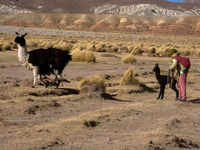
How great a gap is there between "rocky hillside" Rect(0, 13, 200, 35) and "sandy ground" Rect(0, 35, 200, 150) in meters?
100

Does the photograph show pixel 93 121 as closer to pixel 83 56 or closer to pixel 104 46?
pixel 83 56

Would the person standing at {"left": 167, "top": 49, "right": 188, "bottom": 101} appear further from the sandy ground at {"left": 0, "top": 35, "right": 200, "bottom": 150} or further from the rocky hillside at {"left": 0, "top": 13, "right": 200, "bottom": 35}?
the rocky hillside at {"left": 0, "top": 13, "right": 200, "bottom": 35}

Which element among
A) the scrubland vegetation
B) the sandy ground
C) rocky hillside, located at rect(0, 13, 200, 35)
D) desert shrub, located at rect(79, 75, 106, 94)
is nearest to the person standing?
the sandy ground

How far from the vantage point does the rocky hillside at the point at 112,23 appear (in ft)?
383

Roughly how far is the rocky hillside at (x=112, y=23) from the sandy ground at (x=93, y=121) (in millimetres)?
100146

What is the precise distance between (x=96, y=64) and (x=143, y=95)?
9.47 metres

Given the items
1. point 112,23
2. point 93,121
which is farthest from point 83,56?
point 112,23

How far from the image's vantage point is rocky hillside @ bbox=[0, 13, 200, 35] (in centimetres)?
11662

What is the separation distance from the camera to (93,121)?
718 cm

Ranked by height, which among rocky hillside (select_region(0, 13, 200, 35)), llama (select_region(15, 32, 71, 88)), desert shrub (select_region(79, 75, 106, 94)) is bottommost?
desert shrub (select_region(79, 75, 106, 94))

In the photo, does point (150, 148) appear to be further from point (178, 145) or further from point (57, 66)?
point (57, 66)

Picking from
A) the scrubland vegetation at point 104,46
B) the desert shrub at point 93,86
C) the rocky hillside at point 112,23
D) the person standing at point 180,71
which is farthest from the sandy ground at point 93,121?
the rocky hillside at point 112,23

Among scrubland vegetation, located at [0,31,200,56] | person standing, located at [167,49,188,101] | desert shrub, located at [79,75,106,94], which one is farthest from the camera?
scrubland vegetation, located at [0,31,200,56]

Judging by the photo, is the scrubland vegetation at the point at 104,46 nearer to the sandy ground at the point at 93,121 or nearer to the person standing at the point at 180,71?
the sandy ground at the point at 93,121
